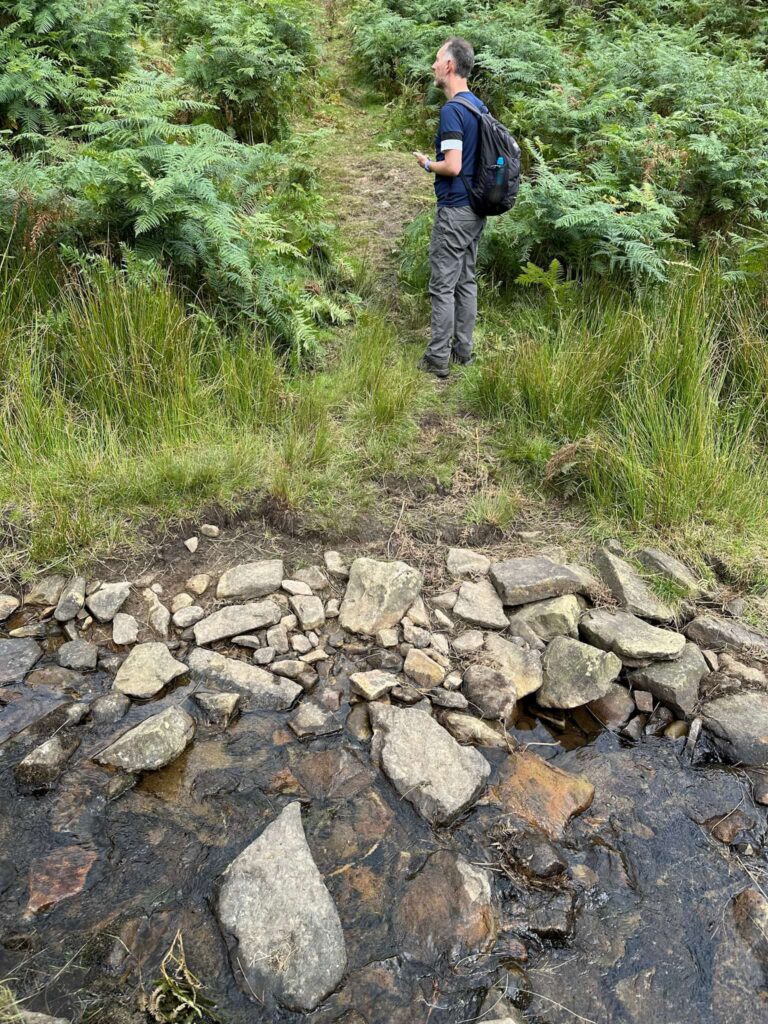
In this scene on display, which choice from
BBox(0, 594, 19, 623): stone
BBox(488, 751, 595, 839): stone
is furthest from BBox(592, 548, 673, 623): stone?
BBox(0, 594, 19, 623): stone

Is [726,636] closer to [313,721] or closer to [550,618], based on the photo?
[550,618]

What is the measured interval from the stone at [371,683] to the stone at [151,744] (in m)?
0.83

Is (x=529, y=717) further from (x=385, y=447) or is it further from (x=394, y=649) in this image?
(x=385, y=447)

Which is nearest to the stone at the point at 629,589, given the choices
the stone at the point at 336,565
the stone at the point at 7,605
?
the stone at the point at 336,565

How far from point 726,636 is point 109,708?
335cm

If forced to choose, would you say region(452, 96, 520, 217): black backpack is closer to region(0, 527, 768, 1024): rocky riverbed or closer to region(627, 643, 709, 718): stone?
region(0, 527, 768, 1024): rocky riverbed

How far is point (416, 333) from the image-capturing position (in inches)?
256

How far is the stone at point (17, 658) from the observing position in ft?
11.3

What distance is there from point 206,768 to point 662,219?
18.2 feet

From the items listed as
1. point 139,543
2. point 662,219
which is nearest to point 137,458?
point 139,543

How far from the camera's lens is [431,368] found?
5.98 m

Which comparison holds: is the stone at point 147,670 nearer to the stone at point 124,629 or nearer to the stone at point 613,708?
the stone at point 124,629

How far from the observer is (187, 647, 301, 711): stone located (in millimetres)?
3463

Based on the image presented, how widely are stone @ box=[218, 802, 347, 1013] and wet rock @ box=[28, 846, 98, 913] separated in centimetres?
54
